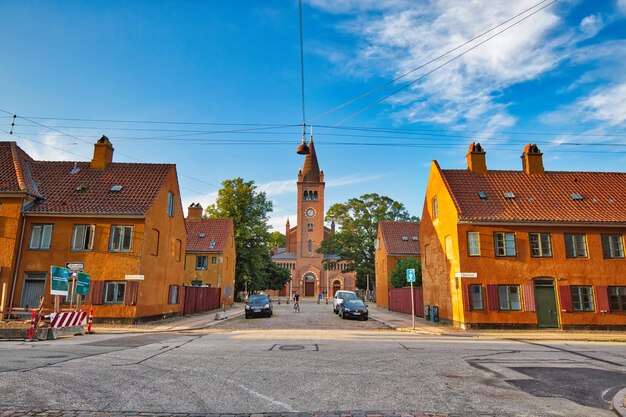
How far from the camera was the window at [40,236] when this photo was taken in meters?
22.2

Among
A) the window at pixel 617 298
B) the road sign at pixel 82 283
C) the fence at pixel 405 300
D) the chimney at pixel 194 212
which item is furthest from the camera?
the chimney at pixel 194 212

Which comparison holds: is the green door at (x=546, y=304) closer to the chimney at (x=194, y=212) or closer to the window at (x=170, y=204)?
the window at (x=170, y=204)

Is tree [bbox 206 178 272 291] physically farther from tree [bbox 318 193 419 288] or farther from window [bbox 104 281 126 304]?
window [bbox 104 281 126 304]

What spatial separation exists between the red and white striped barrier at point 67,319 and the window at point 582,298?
23518mm

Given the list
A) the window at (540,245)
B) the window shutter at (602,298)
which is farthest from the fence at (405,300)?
the window shutter at (602,298)

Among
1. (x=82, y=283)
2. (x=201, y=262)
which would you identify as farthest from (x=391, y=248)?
(x=82, y=283)

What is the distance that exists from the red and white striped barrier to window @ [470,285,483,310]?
1819cm

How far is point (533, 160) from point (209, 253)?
2857 centimetres

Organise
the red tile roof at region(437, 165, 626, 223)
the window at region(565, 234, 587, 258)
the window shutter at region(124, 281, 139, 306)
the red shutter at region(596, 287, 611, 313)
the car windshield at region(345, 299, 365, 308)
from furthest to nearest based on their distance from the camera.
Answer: the car windshield at region(345, 299, 365, 308) → the red tile roof at region(437, 165, 626, 223) → the window at region(565, 234, 587, 258) → the window shutter at region(124, 281, 139, 306) → the red shutter at region(596, 287, 611, 313)

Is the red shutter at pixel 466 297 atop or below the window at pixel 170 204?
below

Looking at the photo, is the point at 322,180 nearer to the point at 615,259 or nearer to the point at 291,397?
the point at 615,259

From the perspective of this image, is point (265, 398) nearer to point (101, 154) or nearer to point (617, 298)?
point (617, 298)

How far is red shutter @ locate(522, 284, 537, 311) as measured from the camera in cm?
2091

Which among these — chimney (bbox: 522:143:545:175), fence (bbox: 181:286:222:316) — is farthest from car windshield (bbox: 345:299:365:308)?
chimney (bbox: 522:143:545:175)
